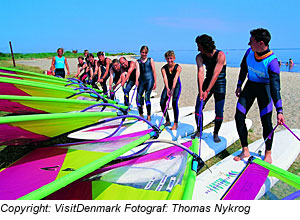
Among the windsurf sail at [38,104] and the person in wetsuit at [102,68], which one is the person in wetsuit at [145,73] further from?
the person in wetsuit at [102,68]

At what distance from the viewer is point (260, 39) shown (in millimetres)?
2723

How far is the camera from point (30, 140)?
11.0 ft

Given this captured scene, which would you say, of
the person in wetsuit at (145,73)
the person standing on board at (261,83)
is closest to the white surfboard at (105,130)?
the person in wetsuit at (145,73)

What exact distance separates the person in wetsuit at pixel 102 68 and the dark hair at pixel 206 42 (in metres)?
4.26

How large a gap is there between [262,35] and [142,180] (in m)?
2.29

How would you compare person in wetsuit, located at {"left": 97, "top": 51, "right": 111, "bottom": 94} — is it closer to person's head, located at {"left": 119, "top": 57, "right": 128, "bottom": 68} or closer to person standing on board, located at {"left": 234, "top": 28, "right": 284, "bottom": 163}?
person's head, located at {"left": 119, "top": 57, "right": 128, "bottom": 68}

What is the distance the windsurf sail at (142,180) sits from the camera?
1.96 metres

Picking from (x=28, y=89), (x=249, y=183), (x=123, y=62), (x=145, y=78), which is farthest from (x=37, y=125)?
(x=123, y=62)

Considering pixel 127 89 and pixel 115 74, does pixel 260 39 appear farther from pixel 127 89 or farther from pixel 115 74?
pixel 115 74

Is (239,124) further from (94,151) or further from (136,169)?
(94,151)

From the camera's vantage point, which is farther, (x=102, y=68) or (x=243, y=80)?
(x=102, y=68)

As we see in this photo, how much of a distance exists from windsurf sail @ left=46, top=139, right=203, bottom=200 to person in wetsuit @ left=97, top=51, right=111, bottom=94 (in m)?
4.95

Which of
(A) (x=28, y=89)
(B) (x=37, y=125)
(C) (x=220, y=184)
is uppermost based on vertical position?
(A) (x=28, y=89)
